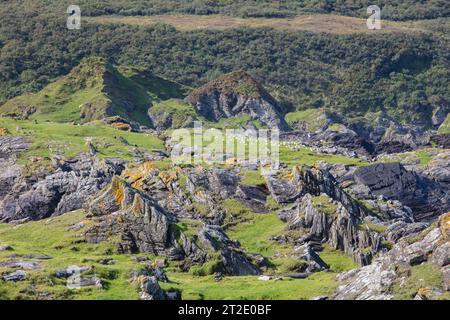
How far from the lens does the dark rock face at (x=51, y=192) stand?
10319 centimetres

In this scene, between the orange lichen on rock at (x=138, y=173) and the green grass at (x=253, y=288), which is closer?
the green grass at (x=253, y=288)

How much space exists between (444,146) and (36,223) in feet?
324

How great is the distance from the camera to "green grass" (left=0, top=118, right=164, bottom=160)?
5231 inches

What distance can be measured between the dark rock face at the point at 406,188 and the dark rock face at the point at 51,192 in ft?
112

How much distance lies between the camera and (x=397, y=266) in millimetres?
59125

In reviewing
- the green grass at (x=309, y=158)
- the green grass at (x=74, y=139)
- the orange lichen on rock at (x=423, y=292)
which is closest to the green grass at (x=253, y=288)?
the orange lichen on rock at (x=423, y=292)

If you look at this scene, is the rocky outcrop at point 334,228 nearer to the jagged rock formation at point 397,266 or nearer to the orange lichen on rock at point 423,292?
the jagged rock formation at point 397,266

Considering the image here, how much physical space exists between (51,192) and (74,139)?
37.1 metres

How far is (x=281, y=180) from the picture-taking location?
111 meters

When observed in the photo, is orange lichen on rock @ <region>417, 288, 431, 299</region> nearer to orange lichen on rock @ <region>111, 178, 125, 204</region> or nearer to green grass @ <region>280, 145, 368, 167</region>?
orange lichen on rock @ <region>111, 178, 125, 204</region>

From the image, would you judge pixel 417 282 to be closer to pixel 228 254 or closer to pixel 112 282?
pixel 112 282

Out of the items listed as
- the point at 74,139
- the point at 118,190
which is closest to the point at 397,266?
the point at 118,190

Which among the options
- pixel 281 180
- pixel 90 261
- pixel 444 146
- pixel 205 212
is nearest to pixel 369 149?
pixel 444 146

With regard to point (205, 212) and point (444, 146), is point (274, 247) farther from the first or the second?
point (444, 146)
